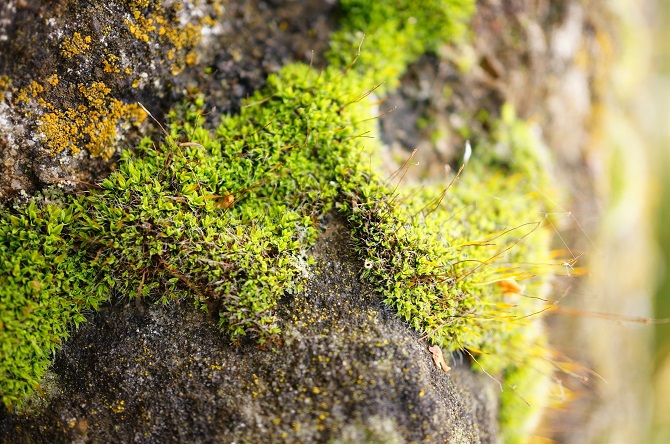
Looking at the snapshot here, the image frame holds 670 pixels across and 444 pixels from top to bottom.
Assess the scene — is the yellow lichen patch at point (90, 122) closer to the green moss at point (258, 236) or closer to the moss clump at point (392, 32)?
the green moss at point (258, 236)

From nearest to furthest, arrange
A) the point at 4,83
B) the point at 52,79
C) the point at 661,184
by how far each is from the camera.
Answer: the point at 4,83 → the point at 52,79 → the point at 661,184

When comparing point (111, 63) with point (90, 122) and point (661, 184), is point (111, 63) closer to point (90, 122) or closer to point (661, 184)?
point (90, 122)

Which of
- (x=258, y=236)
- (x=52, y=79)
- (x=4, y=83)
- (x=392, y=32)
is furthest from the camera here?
(x=392, y=32)

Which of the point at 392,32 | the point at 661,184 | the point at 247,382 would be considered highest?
the point at 661,184

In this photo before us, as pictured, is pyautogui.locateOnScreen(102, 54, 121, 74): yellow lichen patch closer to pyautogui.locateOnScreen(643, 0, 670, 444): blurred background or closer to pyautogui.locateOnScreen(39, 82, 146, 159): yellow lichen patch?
pyautogui.locateOnScreen(39, 82, 146, 159): yellow lichen patch

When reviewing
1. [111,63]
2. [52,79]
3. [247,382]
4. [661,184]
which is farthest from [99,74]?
[661,184]
